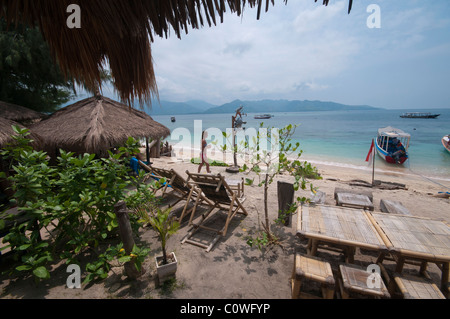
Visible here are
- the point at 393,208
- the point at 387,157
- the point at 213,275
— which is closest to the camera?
the point at 213,275

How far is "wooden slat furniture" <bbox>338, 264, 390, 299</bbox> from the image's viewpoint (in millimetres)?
1549

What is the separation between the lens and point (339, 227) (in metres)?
2.10

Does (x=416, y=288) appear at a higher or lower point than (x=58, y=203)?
lower

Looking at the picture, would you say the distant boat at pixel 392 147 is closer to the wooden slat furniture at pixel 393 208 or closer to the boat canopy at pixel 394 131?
the boat canopy at pixel 394 131

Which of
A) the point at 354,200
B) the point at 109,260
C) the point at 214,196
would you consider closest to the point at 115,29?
the point at 109,260

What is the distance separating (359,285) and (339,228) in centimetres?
57

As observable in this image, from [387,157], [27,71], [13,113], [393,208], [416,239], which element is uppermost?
[27,71]

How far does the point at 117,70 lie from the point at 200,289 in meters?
2.28

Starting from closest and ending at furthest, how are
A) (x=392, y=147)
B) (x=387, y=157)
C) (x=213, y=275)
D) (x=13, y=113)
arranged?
(x=213, y=275), (x=13, y=113), (x=387, y=157), (x=392, y=147)

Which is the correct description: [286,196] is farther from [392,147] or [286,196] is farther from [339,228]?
[392,147]

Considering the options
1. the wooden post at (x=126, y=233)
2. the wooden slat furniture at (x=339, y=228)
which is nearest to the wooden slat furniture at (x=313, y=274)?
the wooden slat furniture at (x=339, y=228)

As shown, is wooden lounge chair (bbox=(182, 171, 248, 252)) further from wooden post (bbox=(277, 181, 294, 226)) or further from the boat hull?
the boat hull

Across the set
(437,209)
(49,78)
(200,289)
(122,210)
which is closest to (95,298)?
(122,210)

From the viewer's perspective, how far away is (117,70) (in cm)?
157
